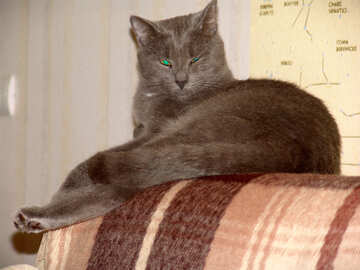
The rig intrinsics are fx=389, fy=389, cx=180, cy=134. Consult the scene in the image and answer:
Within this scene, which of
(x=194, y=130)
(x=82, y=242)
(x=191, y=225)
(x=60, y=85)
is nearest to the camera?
(x=191, y=225)

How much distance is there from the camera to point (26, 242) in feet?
6.52

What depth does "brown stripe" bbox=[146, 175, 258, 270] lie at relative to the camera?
0.68 metres

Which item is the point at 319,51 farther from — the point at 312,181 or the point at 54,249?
the point at 54,249

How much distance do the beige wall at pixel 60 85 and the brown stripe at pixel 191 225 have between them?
3.00 feet

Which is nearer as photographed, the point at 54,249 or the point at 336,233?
the point at 336,233

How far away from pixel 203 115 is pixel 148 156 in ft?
0.80

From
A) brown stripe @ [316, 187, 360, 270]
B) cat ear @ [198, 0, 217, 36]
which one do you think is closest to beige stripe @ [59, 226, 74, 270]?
brown stripe @ [316, 187, 360, 270]

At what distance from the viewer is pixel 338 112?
4.45 feet

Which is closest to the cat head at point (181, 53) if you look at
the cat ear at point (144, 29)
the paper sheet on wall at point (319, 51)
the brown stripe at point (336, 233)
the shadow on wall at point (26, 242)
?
the cat ear at point (144, 29)

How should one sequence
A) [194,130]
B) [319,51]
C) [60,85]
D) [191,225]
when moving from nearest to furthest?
[191,225] → [194,130] → [319,51] → [60,85]

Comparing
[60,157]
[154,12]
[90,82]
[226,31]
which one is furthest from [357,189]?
[60,157]

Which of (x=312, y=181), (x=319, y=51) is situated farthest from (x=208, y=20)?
(x=312, y=181)

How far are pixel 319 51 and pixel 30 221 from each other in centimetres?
109

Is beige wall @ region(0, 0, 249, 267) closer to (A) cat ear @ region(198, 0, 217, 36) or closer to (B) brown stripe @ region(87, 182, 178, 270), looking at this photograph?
(A) cat ear @ region(198, 0, 217, 36)
